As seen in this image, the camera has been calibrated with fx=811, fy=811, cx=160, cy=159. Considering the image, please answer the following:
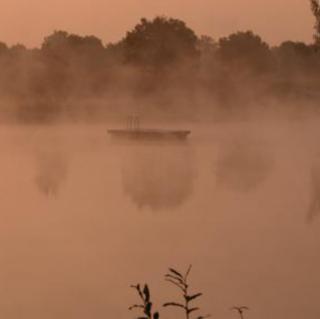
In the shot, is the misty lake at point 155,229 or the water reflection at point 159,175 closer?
the misty lake at point 155,229

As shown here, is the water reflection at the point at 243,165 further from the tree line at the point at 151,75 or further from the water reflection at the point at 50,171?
the tree line at the point at 151,75

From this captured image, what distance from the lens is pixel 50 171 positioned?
16.8 meters

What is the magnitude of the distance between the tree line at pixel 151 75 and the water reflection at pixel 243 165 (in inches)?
505

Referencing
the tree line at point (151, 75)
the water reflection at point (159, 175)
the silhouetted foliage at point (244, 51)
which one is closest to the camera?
the water reflection at point (159, 175)

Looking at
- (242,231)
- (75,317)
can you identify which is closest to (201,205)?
(242,231)

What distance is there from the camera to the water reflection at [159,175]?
43.1 ft

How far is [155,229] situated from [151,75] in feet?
90.6

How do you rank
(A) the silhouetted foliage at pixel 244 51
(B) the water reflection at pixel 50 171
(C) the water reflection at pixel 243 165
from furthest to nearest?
(A) the silhouetted foliage at pixel 244 51
(C) the water reflection at pixel 243 165
(B) the water reflection at pixel 50 171

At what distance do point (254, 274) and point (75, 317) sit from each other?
2.01m

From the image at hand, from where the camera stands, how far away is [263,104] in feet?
118

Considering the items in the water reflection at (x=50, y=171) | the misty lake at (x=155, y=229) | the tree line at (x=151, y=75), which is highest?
the tree line at (x=151, y=75)

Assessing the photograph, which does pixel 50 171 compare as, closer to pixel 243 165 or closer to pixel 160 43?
pixel 243 165

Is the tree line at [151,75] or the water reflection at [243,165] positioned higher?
the tree line at [151,75]

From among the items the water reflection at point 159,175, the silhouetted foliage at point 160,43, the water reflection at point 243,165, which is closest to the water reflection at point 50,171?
the water reflection at point 159,175
